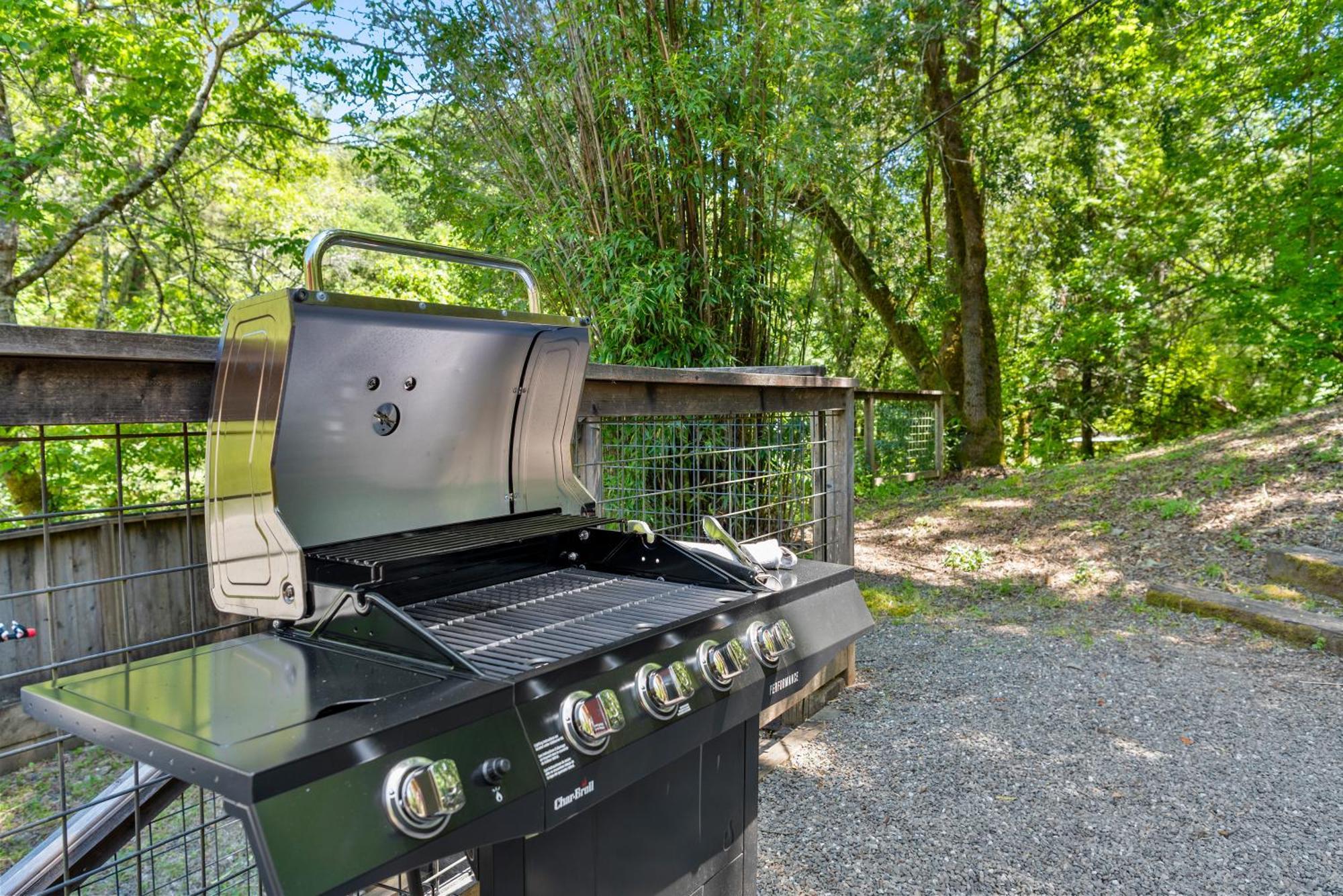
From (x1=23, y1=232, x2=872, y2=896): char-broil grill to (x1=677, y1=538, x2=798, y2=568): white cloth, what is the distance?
0.10ft

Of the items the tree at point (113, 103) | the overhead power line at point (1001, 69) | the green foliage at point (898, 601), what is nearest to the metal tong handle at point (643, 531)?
the green foliage at point (898, 601)

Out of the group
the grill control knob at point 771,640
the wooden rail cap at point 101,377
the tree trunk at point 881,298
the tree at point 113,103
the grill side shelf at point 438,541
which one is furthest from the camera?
the tree trunk at point 881,298

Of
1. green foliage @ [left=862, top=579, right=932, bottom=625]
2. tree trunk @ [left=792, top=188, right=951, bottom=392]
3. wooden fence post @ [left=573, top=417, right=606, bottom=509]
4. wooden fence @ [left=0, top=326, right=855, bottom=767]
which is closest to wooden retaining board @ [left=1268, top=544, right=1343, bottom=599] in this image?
green foliage @ [left=862, top=579, right=932, bottom=625]

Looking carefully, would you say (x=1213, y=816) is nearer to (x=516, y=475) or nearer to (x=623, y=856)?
(x=623, y=856)

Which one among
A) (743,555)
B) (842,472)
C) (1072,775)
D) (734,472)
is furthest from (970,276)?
(743,555)

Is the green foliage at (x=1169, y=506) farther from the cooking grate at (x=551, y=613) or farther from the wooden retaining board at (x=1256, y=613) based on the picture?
the cooking grate at (x=551, y=613)

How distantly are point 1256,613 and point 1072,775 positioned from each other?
193cm

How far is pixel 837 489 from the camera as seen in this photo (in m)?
3.13

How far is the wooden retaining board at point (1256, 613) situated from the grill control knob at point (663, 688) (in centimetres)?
359

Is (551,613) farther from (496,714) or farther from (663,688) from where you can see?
(496,714)

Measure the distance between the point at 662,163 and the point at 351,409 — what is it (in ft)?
10.2

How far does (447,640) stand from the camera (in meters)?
1.13

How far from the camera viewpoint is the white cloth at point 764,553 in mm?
1544

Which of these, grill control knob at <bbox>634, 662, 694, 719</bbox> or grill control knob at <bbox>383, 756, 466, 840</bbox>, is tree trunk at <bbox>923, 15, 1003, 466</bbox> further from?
grill control knob at <bbox>383, 756, 466, 840</bbox>
